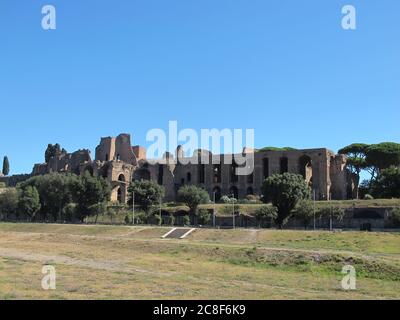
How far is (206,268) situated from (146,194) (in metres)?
41.1

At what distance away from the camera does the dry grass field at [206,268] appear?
18203 mm

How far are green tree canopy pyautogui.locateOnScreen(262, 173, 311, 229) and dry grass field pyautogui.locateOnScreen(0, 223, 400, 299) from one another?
34.2 ft

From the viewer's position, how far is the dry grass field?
59.7ft

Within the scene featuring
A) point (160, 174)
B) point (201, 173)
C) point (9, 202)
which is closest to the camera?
point (9, 202)

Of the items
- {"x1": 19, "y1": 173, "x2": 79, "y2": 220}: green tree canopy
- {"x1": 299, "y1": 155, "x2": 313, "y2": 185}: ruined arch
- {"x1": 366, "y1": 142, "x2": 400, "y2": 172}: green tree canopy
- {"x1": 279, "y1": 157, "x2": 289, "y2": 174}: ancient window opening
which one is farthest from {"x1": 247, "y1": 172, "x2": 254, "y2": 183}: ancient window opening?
{"x1": 19, "y1": 173, "x2": 79, "y2": 220}: green tree canopy

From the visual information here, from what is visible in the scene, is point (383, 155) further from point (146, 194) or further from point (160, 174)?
point (146, 194)

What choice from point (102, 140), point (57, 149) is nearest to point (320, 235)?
point (102, 140)

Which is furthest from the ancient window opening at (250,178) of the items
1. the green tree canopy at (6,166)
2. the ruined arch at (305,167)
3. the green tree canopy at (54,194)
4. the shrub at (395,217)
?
the green tree canopy at (6,166)

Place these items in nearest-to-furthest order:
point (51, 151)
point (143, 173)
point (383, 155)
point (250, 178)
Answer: point (383, 155), point (250, 178), point (143, 173), point (51, 151)

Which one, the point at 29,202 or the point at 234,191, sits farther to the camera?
the point at 234,191

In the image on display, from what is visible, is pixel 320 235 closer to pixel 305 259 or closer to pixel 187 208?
pixel 305 259

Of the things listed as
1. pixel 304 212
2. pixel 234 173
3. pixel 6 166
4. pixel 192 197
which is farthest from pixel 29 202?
pixel 6 166

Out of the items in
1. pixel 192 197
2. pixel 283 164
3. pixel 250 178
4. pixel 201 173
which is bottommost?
pixel 192 197

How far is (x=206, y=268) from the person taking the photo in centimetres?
2656
